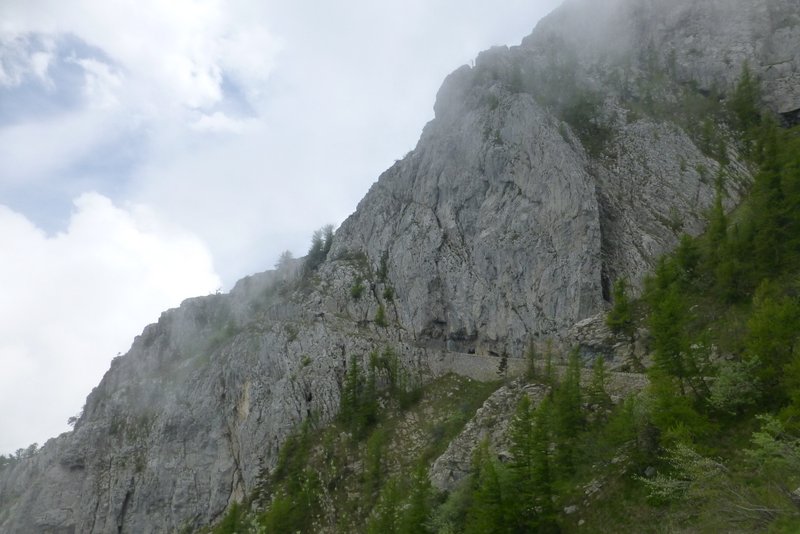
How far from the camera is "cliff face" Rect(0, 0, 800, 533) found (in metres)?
56.8

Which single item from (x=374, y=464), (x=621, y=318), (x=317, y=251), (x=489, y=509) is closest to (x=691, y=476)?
(x=489, y=509)

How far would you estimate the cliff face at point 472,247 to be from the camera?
56781 millimetres

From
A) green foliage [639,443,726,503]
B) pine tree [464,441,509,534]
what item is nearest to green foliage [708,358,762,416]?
green foliage [639,443,726,503]

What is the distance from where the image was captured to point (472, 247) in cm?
6200

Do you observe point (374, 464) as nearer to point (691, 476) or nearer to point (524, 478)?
point (524, 478)

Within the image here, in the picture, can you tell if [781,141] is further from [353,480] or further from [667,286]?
[353,480]

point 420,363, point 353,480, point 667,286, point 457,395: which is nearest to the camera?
point 667,286

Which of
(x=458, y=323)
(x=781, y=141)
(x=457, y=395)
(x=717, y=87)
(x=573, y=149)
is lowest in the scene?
(x=457, y=395)

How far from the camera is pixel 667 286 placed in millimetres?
43094

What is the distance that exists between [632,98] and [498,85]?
16.1 m

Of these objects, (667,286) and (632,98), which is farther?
(632,98)

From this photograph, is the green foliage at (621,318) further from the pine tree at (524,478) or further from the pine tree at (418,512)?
the pine tree at (418,512)

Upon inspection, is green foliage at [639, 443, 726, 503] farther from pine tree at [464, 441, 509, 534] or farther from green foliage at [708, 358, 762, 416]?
pine tree at [464, 441, 509, 534]

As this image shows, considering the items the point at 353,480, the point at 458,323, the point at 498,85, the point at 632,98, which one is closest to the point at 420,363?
the point at 458,323
